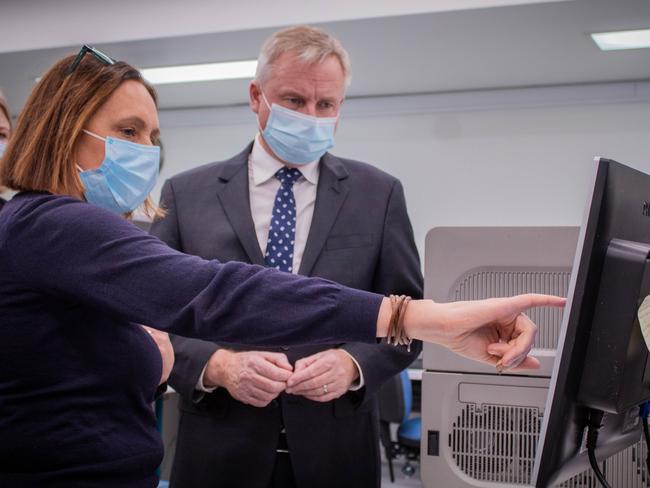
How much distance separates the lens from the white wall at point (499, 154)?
5.59m

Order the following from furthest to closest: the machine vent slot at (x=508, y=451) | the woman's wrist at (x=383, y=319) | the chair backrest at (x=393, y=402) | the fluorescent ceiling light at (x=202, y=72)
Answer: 1. the fluorescent ceiling light at (x=202, y=72)
2. the chair backrest at (x=393, y=402)
3. the machine vent slot at (x=508, y=451)
4. the woman's wrist at (x=383, y=319)

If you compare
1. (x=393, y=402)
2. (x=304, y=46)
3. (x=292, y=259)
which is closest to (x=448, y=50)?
(x=393, y=402)

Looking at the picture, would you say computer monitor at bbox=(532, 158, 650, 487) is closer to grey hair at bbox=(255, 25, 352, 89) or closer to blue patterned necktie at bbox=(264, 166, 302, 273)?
blue patterned necktie at bbox=(264, 166, 302, 273)

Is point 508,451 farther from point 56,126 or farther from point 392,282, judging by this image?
point 56,126

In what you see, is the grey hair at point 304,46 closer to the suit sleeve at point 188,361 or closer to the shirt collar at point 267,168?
the shirt collar at point 267,168

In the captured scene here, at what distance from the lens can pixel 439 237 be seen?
124 cm

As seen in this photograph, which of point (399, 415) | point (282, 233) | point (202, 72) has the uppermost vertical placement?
point (202, 72)

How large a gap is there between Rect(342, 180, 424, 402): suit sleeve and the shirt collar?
0.62ft

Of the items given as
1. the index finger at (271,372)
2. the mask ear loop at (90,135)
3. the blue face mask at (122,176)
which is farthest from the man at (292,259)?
the mask ear loop at (90,135)

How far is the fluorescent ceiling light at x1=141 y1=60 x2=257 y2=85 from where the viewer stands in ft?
17.5

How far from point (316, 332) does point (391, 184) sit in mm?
840

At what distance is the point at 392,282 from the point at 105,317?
0.70 m

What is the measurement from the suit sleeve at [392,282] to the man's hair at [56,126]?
0.66m

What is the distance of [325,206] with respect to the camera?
1.53 m
